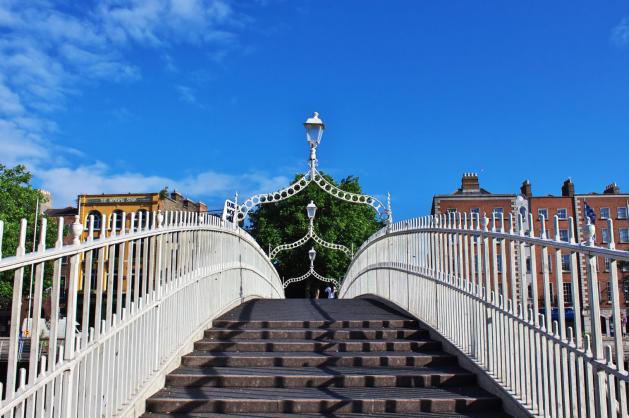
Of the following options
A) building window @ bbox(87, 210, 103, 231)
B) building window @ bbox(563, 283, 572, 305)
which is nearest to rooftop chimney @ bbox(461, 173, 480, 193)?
building window @ bbox(563, 283, 572, 305)

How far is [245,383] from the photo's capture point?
5.52 meters

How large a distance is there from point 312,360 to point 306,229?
40.6m

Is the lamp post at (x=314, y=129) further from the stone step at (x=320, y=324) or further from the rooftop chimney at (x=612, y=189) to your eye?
the rooftop chimney at (x=612, y=189)

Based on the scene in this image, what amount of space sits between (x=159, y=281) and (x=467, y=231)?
3.37 metres

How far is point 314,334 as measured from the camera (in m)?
7.37

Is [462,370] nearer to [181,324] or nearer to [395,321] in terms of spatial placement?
[395,321]

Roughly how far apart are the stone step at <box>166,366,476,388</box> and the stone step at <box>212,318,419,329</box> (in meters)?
2.12

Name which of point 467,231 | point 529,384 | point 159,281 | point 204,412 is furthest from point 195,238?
point 529,384

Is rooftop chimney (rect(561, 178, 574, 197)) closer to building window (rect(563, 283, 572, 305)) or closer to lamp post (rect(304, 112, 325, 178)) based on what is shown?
building window (rect(563, 283, 572, 305))

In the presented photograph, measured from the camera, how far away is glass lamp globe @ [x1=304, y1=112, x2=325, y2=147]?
39.0ft

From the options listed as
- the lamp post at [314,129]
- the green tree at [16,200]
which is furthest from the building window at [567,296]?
the green tree at [16,200]

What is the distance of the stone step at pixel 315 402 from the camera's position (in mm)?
4895

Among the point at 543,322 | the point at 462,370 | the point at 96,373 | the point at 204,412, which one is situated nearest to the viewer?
the point at 96,373

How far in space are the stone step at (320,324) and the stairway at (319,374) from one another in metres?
0.01
